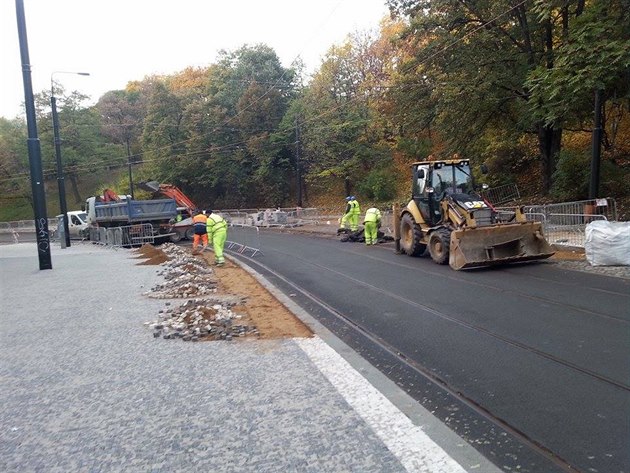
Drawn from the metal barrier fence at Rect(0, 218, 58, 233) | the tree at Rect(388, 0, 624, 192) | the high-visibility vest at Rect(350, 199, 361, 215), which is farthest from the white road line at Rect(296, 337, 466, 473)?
the metal barrier fence at Rect(0, 218, 58, 233)

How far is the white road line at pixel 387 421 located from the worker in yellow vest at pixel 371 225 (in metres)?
14.2

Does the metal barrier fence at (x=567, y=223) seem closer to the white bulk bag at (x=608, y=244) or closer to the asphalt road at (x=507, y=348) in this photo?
the white bulk bag at (x=608, y=244)

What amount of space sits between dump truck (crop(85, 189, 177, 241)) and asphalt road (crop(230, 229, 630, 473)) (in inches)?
654

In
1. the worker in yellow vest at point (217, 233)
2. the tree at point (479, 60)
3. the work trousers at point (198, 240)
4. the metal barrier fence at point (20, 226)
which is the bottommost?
the metal barrier fence at point (20, 226)

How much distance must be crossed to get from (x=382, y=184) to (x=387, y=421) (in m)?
36.6

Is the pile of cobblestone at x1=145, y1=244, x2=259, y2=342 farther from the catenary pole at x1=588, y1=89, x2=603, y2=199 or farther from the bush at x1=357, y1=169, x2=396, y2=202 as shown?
the bush at x1=357, y1=169, x2=396, y2=202

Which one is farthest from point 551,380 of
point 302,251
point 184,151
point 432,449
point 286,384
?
point 184,151

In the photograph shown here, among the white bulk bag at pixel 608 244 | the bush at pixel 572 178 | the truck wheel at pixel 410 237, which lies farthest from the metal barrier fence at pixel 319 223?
the bush at pixel 572 178

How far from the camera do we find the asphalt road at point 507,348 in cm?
413

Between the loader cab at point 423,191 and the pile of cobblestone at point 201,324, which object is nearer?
the pile of cobblestone at point 201,324

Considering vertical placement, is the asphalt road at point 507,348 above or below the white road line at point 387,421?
below

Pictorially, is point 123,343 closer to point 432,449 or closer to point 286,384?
point 286,384

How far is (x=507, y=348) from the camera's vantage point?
644 cm

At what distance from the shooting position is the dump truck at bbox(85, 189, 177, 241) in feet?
89.4
